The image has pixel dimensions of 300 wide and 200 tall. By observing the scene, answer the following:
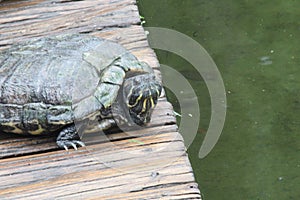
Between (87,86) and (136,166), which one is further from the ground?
(87,86)

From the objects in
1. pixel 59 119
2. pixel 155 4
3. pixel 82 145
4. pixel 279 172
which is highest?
pixel 59 119

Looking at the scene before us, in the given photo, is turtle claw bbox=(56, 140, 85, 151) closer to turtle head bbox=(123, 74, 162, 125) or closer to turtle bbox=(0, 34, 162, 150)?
turtle bbox=(0, 34, 162, 150)

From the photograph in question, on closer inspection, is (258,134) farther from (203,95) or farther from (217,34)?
(217,34)

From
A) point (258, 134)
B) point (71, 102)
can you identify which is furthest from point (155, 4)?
point (71, 102)

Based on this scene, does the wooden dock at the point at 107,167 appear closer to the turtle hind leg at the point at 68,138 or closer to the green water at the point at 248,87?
the turtle hind leg at the point at 68,138

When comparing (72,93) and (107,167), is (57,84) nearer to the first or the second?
(72,93)

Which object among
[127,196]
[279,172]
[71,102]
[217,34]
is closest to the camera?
[127,196]

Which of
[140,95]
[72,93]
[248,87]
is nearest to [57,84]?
[72,93]
